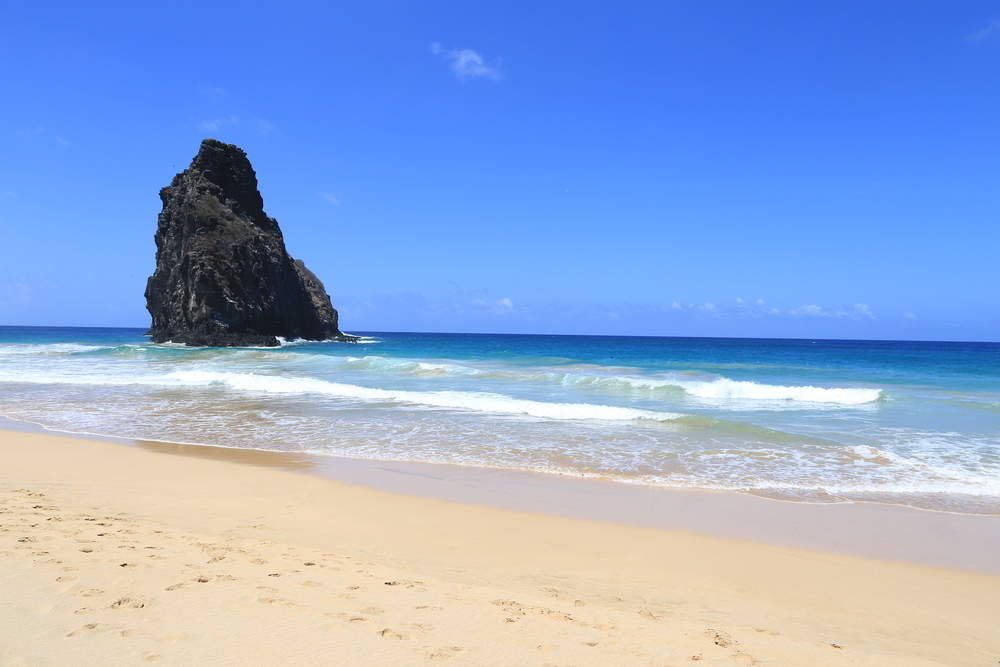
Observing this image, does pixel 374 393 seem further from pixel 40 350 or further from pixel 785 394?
pixel 40 350

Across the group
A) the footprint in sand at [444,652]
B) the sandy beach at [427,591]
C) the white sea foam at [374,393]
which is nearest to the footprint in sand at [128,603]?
the sandy beach at [427,591]

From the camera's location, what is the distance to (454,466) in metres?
9.27

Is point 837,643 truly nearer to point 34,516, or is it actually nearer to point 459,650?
point 459,650

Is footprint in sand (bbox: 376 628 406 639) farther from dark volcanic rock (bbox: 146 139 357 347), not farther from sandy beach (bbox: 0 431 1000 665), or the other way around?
dark volcanic rock (bbox: 146 139 357 347)

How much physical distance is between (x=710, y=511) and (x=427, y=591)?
4255mm

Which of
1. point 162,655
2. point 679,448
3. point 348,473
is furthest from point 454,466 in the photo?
point 162,655

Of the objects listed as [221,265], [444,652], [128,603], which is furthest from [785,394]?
[221,265]

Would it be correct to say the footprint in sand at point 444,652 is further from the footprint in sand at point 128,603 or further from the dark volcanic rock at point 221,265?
the dark volcanic rock at point 221,265

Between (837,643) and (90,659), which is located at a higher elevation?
(90,659)

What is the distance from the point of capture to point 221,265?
170 feet

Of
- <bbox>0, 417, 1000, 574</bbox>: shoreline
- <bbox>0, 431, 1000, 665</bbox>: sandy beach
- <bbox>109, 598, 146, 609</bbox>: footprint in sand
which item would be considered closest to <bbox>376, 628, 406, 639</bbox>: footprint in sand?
<bbox>0, 431, 1000, 665</bbox>: sandy beach

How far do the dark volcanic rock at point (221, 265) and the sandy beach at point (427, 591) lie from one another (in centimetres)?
4897

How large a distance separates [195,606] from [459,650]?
1682 millimetres

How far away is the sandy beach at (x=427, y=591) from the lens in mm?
3160
